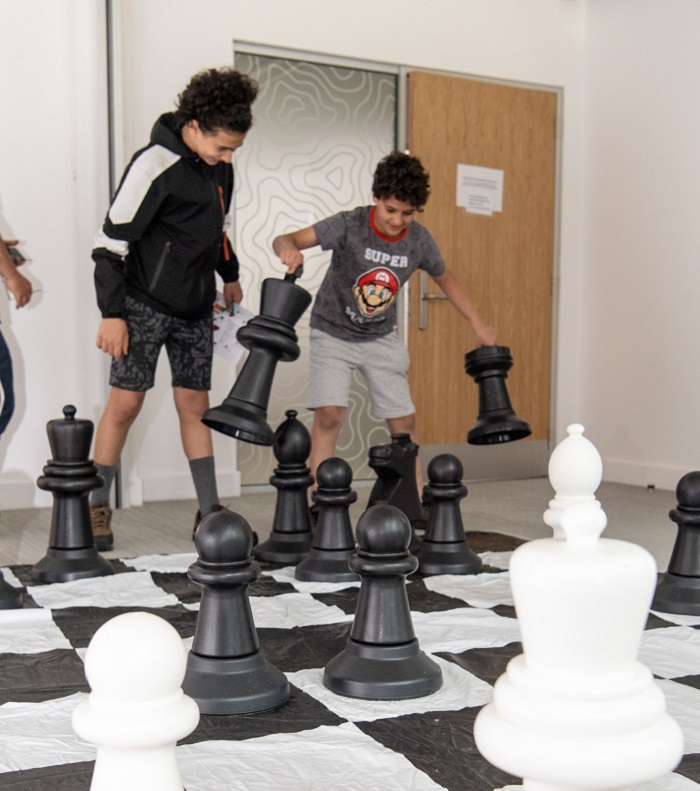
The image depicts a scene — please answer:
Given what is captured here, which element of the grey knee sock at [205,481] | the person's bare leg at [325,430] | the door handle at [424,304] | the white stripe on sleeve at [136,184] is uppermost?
the white stripe on sleeve at [136,184]

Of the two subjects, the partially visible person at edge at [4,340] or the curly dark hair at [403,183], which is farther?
the curly dark hair at [403,183]

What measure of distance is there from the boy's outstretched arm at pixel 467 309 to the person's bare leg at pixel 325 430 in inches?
18.6

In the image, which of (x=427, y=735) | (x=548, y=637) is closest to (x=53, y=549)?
(x=427, y=735)

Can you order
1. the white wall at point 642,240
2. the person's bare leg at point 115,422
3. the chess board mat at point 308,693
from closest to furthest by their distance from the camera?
the chess board mat at point 308,693 → the person's bare leg at point 115,422 → the white wall at point 642,240

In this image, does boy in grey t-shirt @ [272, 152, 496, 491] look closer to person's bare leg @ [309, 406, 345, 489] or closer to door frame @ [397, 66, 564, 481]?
person's bare leg @ [309, 406, 345, 489]

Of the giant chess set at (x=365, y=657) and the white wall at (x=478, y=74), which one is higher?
the white wall at (x=478, y=74)

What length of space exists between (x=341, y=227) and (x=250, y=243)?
111 centimetres

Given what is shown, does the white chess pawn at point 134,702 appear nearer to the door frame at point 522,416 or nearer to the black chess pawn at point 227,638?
the black chess pawn at point 227,638

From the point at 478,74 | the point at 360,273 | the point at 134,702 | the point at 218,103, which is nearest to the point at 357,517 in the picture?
the point at 360,273

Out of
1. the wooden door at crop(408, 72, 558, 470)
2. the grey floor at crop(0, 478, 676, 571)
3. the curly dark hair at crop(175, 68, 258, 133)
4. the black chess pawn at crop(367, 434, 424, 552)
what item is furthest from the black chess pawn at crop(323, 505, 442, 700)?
the wooden door at crop(408, 72, 558, 470)

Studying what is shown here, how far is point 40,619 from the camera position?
68.9 inches

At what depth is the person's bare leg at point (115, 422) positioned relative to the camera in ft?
8.69

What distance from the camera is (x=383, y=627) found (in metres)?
1.38

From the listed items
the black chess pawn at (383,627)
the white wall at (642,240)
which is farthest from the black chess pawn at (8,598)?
the white wall at (642,240)
